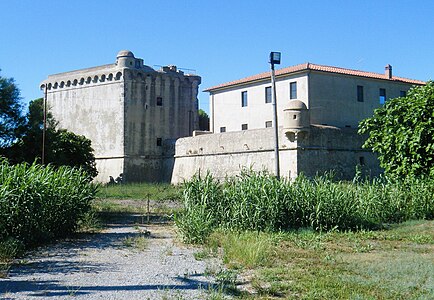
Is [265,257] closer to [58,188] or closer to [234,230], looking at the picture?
[234,230]

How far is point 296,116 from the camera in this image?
2973 cm

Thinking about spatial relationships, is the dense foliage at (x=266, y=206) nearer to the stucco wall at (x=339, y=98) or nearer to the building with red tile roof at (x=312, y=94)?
the building with red tile roof at (x=312, y=94)

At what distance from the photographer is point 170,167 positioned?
39.9m

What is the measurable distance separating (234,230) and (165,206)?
960cm

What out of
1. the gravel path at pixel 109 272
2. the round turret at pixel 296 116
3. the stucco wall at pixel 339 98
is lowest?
the gravel path at pixel 109 272

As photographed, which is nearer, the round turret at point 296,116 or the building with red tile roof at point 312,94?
the round turret at point 296,116

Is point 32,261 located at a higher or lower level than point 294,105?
lower

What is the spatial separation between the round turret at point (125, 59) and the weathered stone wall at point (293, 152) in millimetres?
9499

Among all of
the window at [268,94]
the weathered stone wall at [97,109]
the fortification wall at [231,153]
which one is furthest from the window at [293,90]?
the weathered stone wall at [97,109]

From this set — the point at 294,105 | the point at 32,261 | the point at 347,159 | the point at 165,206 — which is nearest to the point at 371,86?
the point at 347,159

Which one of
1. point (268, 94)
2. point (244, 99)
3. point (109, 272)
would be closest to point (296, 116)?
point (268, 94)

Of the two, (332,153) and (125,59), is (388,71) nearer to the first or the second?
(332,153)

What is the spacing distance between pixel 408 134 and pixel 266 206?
7.71 m

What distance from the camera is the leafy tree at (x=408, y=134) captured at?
17.5 meters
